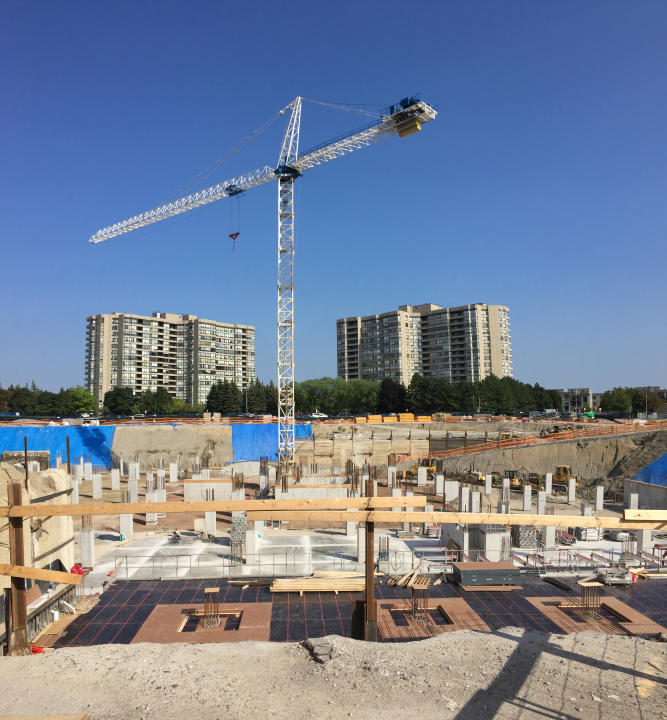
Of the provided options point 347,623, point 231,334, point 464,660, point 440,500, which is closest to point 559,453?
point 440,500

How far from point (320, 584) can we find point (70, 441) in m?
39.1

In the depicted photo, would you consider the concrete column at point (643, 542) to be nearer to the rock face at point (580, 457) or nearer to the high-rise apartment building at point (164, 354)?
the rock face at point (580, 457)

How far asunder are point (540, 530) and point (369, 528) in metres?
18.1

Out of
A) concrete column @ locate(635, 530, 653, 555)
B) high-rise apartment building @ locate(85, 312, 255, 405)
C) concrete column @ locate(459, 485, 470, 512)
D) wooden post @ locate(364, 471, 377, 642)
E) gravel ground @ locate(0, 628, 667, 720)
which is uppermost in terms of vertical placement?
high-rise apartment building @ locate(85, 312, 255, 405)

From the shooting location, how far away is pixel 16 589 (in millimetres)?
8258

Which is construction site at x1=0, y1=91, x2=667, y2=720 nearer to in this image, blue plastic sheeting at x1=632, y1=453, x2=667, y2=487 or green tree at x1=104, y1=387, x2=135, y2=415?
blue plastic sheeting at x1=632, y1=453, x2=667, y2=487

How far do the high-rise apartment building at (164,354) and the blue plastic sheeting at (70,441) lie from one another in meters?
72.1

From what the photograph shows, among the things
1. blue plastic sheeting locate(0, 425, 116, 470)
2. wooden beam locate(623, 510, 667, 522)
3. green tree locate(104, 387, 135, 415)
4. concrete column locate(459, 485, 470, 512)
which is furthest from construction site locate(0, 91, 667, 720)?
green tree locate(104, 387, 135, 415)

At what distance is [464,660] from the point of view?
26.3ft

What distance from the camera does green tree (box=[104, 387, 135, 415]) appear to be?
94812 mm

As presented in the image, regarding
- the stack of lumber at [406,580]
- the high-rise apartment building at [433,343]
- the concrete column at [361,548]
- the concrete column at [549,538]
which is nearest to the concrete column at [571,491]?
A: the concrete column at [549,538]

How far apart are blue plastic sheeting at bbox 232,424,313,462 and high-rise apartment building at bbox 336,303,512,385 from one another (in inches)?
3005

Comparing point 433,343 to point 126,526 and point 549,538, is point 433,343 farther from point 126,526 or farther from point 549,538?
point 126,526

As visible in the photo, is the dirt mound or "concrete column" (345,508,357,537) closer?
"concrete column" (345,508,357,537)
